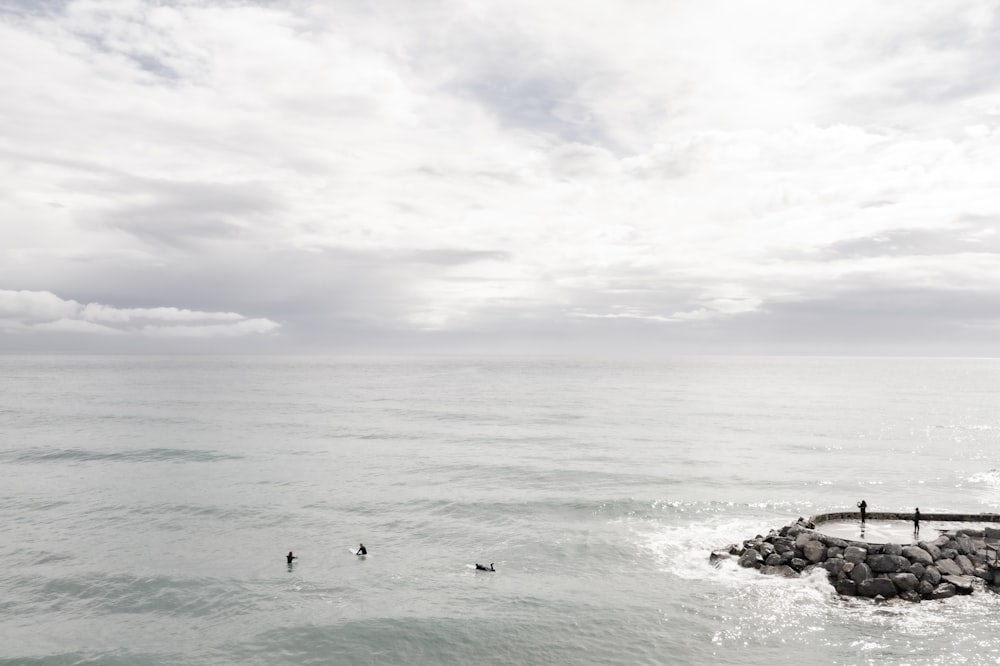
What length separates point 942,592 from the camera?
3375cm

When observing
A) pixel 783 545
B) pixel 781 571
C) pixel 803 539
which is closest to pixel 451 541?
pixel 781 571

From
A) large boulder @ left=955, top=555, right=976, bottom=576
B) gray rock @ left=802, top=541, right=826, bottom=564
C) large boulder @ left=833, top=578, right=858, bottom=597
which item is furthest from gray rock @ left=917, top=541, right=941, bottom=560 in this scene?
large boulder @ left=833, top=578, right=858, bottom=597

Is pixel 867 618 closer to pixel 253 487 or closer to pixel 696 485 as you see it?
pixel 696 485

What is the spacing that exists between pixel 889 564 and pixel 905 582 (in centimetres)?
125

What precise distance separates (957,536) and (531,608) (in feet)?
88.8

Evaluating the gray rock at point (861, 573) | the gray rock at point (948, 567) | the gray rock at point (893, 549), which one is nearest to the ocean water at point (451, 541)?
the gray rock at point (861, 573)

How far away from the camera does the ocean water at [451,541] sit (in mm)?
29891

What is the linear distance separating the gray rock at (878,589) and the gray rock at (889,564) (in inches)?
38.2

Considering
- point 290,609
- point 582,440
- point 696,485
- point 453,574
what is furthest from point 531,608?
point 582,440

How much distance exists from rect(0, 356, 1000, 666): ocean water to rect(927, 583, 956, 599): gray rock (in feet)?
2.73

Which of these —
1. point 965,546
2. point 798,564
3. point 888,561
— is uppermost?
point 965,546

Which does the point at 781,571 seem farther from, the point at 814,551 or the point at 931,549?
the point at 931,549

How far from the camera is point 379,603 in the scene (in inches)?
1336

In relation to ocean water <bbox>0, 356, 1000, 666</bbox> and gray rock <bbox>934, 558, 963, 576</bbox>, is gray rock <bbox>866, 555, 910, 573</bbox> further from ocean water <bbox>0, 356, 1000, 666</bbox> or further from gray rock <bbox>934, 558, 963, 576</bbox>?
ocean water <bbox>0, 356, 1000, 666</bbox>
